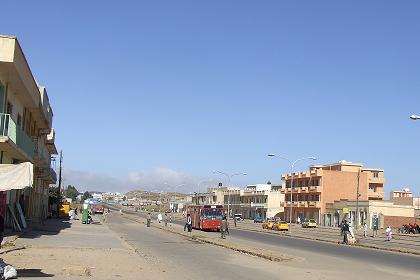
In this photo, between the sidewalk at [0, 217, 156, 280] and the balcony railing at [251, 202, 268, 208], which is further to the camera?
the balcony railing at [251, 202, 268, 208]

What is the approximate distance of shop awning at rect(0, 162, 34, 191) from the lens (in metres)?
12.9

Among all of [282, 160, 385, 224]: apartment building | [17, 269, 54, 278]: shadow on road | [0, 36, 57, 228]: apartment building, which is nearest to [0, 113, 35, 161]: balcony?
[0, 36, 57, 228]: apartment building

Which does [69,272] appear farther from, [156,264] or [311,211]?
[311,211]

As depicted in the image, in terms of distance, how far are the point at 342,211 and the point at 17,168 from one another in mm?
84660

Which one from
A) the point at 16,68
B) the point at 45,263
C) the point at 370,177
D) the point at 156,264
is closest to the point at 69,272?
the point at 45,263

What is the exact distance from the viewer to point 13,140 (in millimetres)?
28109

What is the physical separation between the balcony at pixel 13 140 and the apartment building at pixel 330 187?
72.3m

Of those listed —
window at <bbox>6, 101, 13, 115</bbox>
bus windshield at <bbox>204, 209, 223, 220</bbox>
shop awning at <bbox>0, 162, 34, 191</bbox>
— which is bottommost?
bus windshield at <bbox>204, 209, 223, 220</bbox>

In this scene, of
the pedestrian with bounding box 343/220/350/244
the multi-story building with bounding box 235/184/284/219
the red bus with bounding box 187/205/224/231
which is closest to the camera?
the pedestrian with bounding box 343/220/350/244

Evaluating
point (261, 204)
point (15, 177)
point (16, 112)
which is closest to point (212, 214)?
point (16, 112)

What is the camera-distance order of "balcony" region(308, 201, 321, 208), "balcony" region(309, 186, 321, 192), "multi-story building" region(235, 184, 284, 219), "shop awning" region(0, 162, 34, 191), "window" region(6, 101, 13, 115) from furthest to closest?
"multi-story building" region(235, 184, 284, 219), "balcony" region(309, 186, 321, 192), "balcony" region(308, 201, 321, 208), "window" region(6, 101, 13, 115), "shop awning" region(0, 162, 34, 191)

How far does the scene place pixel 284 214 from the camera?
382ft

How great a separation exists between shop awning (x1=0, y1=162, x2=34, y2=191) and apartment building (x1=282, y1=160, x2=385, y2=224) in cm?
8925

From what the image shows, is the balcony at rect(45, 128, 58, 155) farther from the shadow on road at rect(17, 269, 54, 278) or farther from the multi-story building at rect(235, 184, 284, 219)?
the multi-story building at rect(235, 184, 284, 219)
